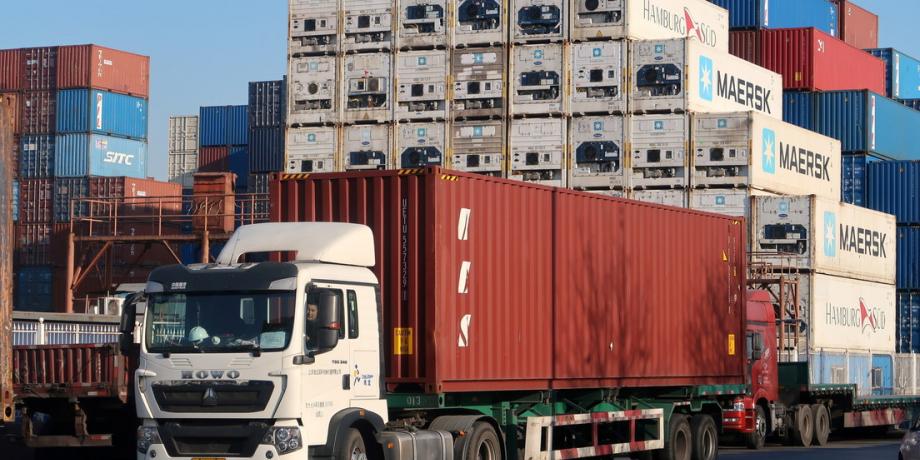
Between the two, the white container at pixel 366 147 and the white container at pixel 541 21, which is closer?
the white container at pixel 541 21

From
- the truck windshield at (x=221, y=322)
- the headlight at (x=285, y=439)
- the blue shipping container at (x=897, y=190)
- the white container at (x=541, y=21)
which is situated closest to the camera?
the headlight at (x=285, y=439)

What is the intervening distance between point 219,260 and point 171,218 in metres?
32.8

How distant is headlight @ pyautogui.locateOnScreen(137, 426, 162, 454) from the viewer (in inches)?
575

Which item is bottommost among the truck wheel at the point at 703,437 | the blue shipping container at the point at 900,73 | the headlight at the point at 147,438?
the truck wheel at the point at 703,437

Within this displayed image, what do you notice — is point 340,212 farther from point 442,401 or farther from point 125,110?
point 125,110

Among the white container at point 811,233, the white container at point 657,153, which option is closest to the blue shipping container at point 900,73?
the white container at point 811,233

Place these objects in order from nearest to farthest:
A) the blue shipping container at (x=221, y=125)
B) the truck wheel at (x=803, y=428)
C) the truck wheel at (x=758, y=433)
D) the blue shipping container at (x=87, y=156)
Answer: the truck wheel at (x=758, y=433), the truck wheel at (x=803, y=428), the blue shipping container at (x=87, y=156), the blue shipping container at (x=221, y=125)

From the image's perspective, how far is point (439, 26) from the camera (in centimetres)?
3391

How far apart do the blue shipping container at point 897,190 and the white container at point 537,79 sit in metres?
17.4

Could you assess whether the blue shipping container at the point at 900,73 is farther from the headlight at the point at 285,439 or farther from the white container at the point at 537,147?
the headlight at the point at 285,439

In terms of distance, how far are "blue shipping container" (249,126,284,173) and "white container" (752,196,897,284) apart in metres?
25.8

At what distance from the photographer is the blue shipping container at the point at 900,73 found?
204 ft

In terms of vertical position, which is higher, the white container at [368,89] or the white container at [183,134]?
the white container at [183,134]

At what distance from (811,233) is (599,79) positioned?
570cm
